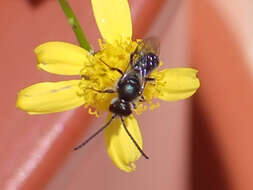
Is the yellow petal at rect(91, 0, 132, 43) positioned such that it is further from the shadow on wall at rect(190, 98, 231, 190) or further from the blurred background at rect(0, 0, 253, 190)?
the shadow on wall at rect(190, 98, 231, 190)

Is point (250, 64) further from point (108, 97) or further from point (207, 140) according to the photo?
point (108, 97)

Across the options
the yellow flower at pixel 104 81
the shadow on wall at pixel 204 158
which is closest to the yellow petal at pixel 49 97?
the yellow flower at pixel 104 81

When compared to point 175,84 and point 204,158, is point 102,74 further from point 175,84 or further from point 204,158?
point 204,158

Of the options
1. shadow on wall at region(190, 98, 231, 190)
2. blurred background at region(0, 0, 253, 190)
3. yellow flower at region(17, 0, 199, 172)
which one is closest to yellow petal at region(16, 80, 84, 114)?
yellow flower at region(17, 0, 199, 172)

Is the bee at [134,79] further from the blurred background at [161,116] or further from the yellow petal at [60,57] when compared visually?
the blurred background at [161,116]

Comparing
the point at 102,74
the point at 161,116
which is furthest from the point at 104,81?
the point at 161,116
